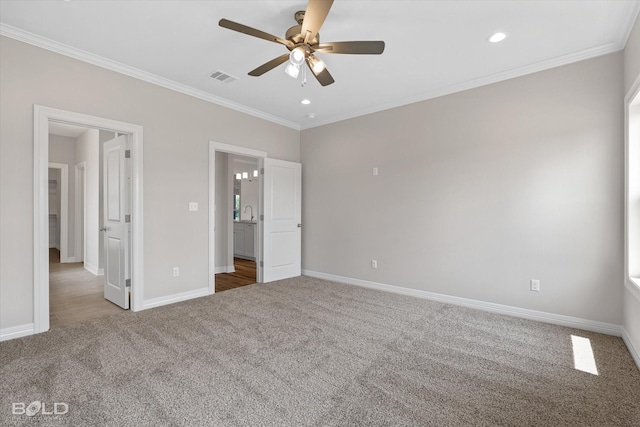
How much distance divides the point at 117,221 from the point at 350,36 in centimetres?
354

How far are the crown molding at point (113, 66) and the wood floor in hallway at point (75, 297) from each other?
2.84 m

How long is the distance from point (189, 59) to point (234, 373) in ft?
10.5

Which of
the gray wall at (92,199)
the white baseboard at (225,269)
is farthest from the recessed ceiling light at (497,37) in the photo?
the gray wall at (92,199)

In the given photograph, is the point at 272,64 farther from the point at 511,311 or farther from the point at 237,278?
the point at 237,278

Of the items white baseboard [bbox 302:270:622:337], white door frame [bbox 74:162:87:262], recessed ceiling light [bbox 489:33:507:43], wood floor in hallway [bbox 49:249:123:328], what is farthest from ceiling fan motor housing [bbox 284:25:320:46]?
white door frame [bbox 74:162:87:262]

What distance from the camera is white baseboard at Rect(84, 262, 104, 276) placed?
18.2 feet

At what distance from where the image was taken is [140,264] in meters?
3.56

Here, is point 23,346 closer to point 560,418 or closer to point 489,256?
point 560,418

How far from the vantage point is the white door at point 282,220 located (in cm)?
505

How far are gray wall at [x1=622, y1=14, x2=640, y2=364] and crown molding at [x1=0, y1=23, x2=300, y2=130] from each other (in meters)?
4.44

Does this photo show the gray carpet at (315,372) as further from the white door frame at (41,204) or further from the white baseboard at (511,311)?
the white door frame at (41,204)

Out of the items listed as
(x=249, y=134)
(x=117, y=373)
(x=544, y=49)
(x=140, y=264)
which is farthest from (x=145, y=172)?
(x=544, y=49)

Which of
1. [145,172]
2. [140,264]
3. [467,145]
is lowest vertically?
[140,264]

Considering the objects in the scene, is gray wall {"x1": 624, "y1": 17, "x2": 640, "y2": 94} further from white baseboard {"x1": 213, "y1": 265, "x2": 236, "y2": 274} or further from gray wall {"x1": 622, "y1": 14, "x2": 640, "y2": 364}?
white baseboard {"x1": 213, "y1": 265, "x2": 236, "y2": 274}
